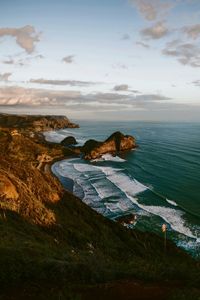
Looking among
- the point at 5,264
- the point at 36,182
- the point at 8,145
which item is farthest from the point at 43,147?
the point at 5,264

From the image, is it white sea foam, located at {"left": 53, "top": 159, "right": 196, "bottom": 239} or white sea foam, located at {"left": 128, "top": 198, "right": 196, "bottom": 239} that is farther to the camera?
white sea foam, located at {"left": 53, "top": 159, "right": 196, "bottom": 239}

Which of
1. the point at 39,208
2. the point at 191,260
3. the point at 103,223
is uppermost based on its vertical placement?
the point at 39,208

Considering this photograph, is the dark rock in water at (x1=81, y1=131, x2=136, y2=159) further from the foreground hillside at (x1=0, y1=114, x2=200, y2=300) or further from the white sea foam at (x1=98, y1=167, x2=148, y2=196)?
the foreground hillside at (x1=0, y1=114, x2=200, y2=300)

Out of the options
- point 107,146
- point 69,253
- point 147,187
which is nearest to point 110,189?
point 147,187

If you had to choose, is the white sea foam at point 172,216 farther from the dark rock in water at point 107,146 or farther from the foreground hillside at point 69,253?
the dark rock in water at point 107,146

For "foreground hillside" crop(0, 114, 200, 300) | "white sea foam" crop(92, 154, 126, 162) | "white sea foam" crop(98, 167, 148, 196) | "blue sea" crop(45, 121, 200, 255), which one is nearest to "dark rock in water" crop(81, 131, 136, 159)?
"white sea foam" crop(92, 154, 126, 162)

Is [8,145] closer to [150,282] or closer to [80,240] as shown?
[80,240]

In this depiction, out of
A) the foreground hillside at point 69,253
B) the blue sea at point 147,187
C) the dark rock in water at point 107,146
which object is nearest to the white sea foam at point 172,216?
A: the blue sea at point 147,187

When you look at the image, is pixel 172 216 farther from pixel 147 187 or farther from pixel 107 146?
pixel 107 146
